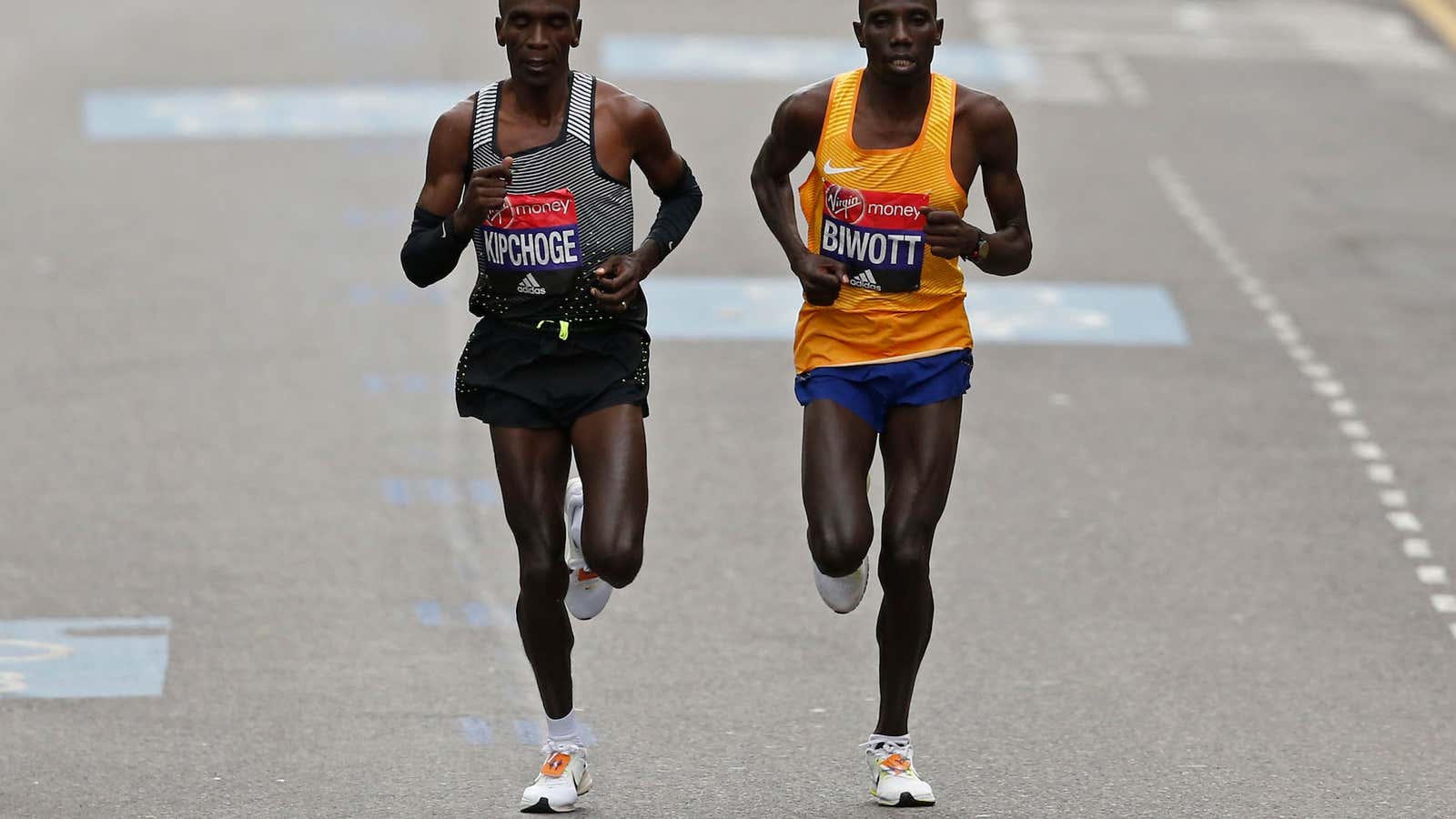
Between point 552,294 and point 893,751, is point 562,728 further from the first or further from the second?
point 552,294

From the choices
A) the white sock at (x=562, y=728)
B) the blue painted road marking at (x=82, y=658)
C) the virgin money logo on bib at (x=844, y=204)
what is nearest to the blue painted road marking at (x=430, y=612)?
the blue painted road marking at (x=82, y=658)

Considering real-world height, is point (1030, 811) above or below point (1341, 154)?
above

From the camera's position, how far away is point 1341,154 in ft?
Answer: 62.7

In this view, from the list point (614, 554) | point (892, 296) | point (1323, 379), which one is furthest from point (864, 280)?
point (1323, 379)

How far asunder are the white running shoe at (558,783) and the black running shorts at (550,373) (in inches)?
39.0

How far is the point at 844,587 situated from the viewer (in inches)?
287

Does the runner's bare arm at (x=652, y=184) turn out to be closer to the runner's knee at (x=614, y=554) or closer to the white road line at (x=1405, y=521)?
the runner's knee at (x=614, y=554)

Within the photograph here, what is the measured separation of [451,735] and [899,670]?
5.65ft

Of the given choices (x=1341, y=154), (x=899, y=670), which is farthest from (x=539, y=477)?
(x=1341, y=154)

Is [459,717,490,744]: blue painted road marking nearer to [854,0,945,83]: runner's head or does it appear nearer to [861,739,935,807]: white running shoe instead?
[861,739,935,807]: white running shoe

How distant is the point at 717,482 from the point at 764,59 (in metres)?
10.9

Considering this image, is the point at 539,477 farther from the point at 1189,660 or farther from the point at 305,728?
the point at 1189,660

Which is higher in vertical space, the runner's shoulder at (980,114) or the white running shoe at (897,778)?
the runner's shoulder at (980,114)

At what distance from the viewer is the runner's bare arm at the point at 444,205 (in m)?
6.91
